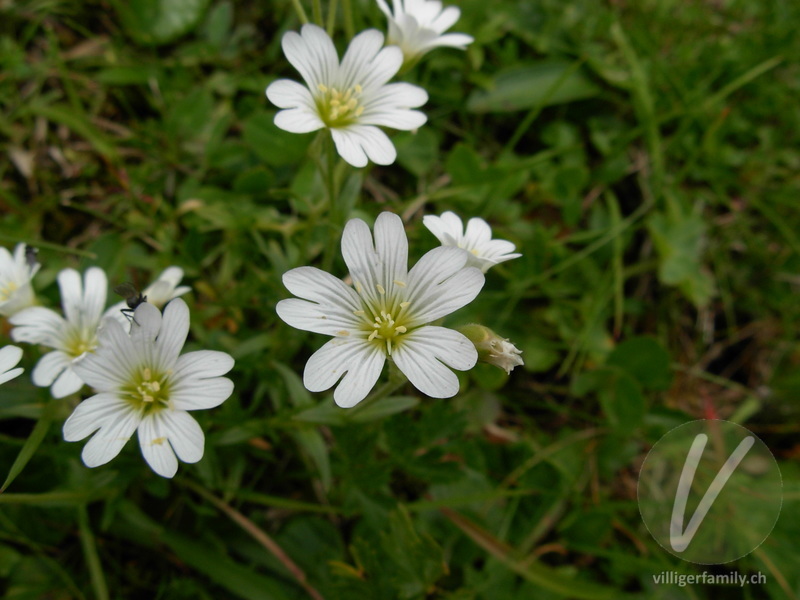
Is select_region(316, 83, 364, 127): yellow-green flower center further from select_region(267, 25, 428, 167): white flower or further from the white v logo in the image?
the white v logo

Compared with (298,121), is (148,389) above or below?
below

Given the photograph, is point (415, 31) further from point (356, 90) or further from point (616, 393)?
point (616, 393)

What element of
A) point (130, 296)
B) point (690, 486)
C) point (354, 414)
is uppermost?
point (130, 296)

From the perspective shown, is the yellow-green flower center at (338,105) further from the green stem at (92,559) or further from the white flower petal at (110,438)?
the green stem at (92,559)

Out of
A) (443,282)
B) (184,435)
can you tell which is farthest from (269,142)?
(184,435)

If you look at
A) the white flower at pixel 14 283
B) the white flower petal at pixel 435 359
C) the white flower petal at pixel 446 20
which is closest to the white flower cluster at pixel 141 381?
the white flower at pixel 14 283

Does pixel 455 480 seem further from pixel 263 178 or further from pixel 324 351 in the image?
pixel 263 178

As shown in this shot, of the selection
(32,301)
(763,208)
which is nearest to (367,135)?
(32,301)
